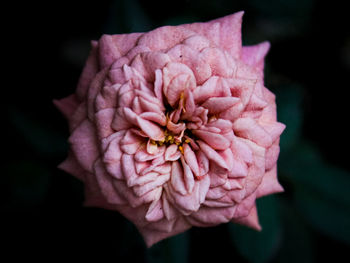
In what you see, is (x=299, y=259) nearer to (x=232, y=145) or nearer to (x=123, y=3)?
(x=232, y=145)

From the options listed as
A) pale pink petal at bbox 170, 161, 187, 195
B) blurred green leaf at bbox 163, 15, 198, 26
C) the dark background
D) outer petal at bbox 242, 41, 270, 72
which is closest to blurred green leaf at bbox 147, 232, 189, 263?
the dark background

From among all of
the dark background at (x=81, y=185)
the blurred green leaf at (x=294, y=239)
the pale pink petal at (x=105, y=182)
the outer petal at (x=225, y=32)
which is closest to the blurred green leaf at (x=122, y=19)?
the dark background at (x=81, y=185)

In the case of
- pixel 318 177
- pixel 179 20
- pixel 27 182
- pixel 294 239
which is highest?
pixel 179 20

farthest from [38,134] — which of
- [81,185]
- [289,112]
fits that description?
[289,112]

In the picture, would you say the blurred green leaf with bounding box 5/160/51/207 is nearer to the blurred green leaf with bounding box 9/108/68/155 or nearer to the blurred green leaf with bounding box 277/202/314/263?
the blurred green leaf with bounding box 9/108/68/155

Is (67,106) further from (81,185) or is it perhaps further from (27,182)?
(27,182)

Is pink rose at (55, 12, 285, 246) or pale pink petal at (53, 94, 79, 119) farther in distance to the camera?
pale pink petal at (53, 94, 79, 119)

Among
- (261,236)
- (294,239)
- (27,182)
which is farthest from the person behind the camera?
(294,239)


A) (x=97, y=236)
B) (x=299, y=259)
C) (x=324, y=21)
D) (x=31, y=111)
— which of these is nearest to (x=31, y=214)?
(x=97, y=236)
